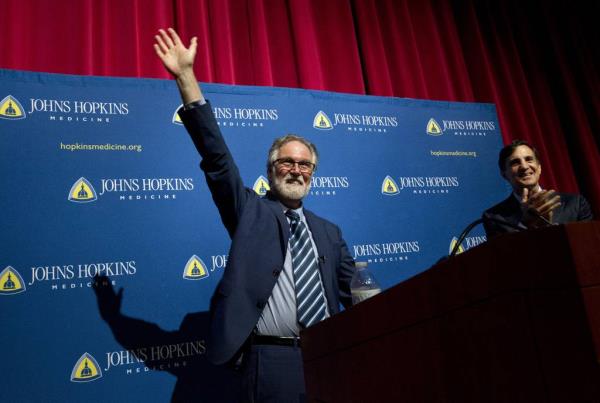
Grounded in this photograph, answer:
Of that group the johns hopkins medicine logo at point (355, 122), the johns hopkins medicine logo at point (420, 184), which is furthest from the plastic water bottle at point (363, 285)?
the johns hopkins medicine logo at point (355, 122)

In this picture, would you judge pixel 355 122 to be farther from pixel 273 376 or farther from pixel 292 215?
pixel 273 376

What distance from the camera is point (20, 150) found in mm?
2258

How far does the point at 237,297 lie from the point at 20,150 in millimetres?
1339

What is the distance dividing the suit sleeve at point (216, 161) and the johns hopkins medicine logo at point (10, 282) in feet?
3.12

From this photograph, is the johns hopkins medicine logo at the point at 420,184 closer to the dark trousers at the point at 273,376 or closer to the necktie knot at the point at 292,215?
the necktie knot at the point at 292,215

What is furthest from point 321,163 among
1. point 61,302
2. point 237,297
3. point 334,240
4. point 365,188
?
point 61,302

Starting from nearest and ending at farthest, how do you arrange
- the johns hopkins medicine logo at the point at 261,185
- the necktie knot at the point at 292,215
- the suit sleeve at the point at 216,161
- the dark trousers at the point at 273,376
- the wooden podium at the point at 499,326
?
the wooden podium at the point at 499,326
the dark trousers at the point at 273,376
the suit sleeve at the point at 216,161
the necktie knot at the point at 292,215
the johns hopkins medicine logo at the point at 261,185

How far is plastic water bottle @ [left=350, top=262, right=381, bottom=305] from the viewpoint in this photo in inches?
64.7

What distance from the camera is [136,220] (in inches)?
92.5

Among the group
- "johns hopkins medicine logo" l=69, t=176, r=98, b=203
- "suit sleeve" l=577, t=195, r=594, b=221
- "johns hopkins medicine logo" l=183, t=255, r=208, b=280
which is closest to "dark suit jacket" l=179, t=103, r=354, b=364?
"johns hopkins medicine logo" l=183, t=255, r=208, b=280

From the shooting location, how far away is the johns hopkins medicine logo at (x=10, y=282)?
2043mm

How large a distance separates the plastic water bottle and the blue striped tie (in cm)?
16

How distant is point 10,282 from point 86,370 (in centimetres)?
49

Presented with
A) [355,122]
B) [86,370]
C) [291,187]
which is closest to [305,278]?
[291,187]
